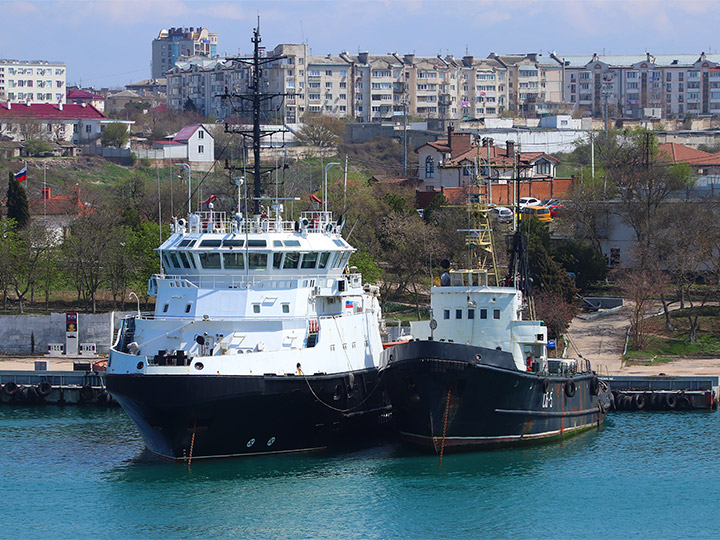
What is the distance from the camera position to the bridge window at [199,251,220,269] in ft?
131

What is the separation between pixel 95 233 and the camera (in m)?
66.7

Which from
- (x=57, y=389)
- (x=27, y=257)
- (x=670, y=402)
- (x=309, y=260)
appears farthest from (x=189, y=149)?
(x=309, y=260)

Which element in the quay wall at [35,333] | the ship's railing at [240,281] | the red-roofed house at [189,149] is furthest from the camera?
the red-roofed house at [189,149]

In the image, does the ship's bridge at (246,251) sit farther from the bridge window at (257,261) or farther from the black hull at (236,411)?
the black hull at (236,411)

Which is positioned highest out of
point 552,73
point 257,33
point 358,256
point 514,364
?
point 552,73

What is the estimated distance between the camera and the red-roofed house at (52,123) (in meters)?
122

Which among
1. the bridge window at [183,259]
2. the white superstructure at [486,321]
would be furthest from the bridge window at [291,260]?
the white superstructure at [486,321]

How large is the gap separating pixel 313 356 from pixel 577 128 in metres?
103

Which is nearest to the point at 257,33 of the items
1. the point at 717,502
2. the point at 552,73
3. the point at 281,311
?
the point at 281,311

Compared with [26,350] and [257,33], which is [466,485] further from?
[26,350]

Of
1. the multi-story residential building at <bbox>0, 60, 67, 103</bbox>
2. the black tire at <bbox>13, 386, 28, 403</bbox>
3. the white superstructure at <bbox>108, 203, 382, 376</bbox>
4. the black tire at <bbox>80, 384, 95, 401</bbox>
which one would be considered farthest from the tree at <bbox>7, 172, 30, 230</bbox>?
the multi-story residential building at <bbox>0, 60, 67, 103</bbox>

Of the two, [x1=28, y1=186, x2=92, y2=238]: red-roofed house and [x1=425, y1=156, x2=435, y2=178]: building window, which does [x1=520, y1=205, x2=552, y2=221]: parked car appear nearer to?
[x1=425, y1=156, x2=435, y2=178]: building window

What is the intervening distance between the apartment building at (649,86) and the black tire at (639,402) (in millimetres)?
123632

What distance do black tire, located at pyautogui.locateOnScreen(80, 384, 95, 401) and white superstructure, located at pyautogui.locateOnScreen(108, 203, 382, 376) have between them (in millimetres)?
10773
